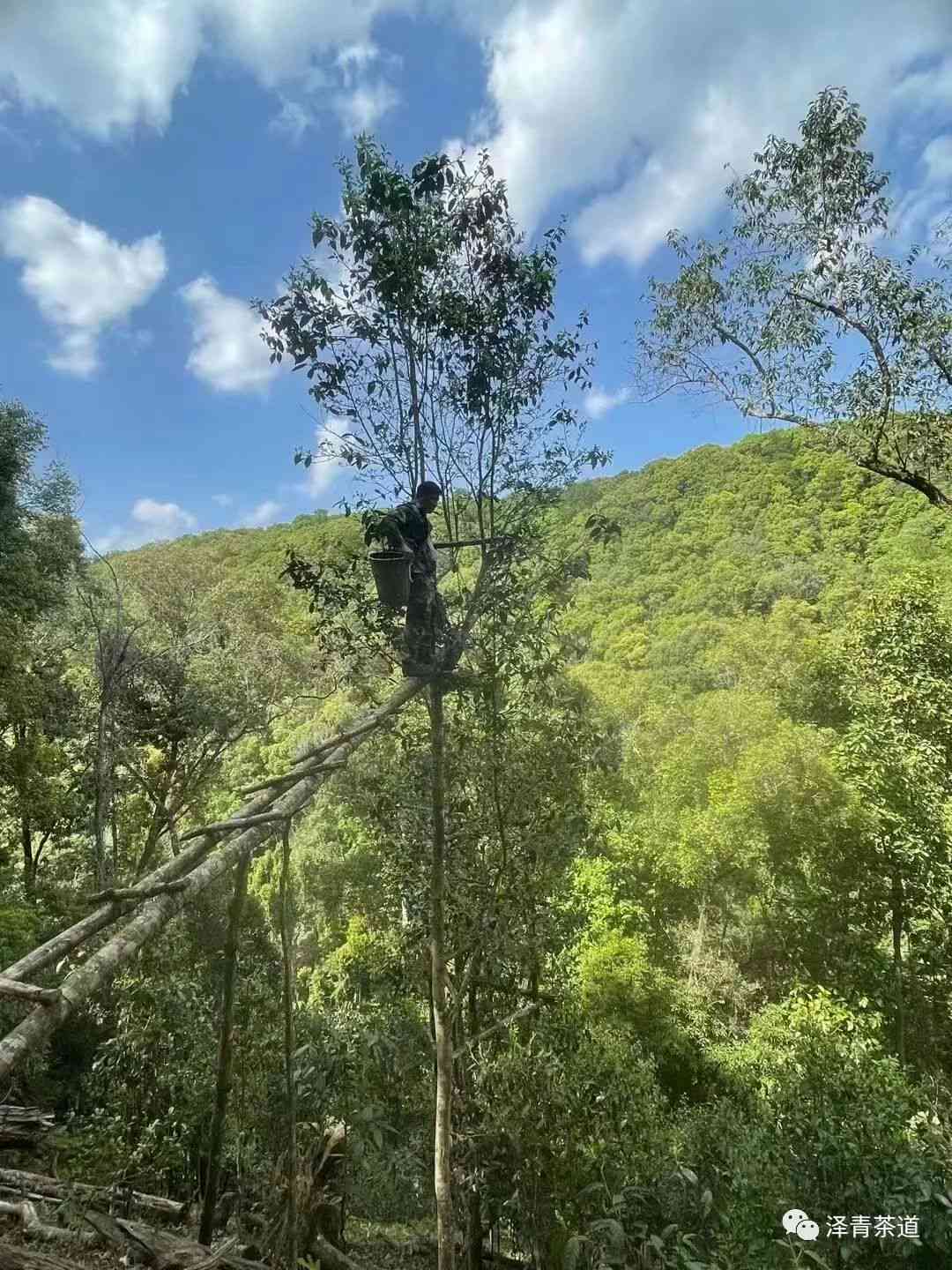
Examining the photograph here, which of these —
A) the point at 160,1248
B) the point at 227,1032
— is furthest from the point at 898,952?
the point at 227,1032

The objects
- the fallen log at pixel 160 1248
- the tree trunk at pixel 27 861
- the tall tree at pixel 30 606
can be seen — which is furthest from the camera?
the tree trunk at pixel 27 861

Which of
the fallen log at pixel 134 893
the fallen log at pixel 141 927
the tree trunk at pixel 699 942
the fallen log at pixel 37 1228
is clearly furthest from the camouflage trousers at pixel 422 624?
the tree trunk at pixel 699 942

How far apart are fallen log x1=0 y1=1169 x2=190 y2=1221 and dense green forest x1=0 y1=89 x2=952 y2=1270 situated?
0.75 ft

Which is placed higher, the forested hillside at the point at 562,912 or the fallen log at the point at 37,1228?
the forested hillside at the point at 562,912

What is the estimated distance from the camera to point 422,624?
157 inches

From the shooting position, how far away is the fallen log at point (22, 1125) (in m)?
7.41

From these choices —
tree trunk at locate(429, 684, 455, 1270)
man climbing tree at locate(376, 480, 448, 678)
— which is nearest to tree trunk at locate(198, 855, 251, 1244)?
tree trunk at locate(429, 684, 455, 1270)

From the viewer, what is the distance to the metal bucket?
3594mm

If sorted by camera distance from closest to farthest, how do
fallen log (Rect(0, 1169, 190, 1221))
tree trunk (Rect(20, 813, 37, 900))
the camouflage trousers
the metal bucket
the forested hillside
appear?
the metal bucket < the camouflage trousers < the forested hillside < fallen log (Rect(0, 1169, 190, 1221)) < tree trunk (Rect(20, 813, 37, 900))

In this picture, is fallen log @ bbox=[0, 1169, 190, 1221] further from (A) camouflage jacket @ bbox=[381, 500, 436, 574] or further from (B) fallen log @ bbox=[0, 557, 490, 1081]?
(A) camouflage jacket @ bbox=[381, 500, 436, 574]

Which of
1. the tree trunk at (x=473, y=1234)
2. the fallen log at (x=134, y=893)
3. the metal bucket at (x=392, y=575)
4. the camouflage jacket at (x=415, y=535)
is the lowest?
the tree trunk at (x=473, y=1234)

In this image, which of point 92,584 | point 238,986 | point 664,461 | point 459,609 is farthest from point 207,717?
point 664,461

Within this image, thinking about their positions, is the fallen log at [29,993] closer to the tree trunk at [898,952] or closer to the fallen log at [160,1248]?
the fallen log at [160,1248]

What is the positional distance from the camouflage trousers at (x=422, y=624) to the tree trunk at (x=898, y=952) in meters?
10.2
